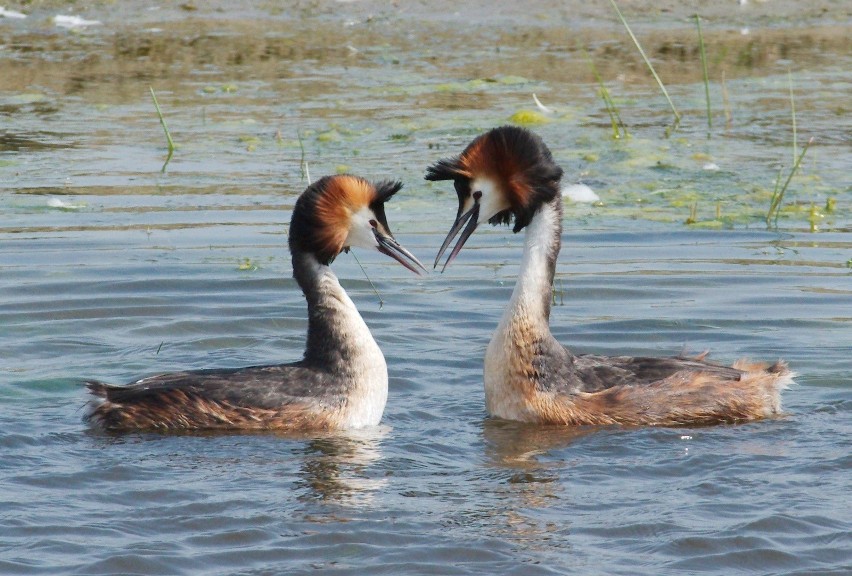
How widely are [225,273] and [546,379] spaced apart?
335 cm

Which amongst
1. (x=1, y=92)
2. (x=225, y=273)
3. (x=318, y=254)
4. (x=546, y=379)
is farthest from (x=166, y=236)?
(x=1, y=92)

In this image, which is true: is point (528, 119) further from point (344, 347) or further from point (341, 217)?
point (344, 347)

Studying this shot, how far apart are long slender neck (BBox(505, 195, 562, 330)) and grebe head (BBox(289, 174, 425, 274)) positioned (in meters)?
0.57

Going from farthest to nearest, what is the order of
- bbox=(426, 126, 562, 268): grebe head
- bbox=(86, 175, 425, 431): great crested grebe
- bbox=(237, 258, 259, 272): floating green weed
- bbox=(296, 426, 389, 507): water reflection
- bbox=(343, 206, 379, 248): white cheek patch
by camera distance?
1. bbox=(237, 258, 259, 272): floating green weed
2. bbox=(343, 206, 379, 248): white cheek patch
3. bbox=(426, 126, 562, 268): grebe head
4. bbox=(86, 175, 425, 431): great crested grebe
5. bbox=(296, 426, 389, 507): water reflection

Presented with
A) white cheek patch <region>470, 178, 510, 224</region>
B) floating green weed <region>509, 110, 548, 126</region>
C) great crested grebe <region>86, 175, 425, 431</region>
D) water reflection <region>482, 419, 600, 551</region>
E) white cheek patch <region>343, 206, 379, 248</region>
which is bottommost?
water reflection <region>482, 419, 600, 551</region>

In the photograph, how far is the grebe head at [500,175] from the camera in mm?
7617

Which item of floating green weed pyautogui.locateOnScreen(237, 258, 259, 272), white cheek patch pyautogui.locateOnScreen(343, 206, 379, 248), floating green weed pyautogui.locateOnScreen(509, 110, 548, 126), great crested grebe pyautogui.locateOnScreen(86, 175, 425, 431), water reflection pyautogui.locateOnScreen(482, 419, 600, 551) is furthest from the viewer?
floating green weed pyautogui.locateOnScreen(509, 110, 548, 126)

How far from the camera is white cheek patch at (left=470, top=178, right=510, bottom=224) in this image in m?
7.70

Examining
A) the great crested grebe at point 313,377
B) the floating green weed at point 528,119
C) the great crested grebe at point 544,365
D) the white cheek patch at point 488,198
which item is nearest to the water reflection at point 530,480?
the great crested grebe at point 544,365

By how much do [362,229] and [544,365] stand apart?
3.87 feet

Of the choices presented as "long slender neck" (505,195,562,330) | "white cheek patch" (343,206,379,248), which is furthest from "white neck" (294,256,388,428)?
"long slender neck" (505,195,562,330)

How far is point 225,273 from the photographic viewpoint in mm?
10328

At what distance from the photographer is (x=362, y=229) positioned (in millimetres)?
7754

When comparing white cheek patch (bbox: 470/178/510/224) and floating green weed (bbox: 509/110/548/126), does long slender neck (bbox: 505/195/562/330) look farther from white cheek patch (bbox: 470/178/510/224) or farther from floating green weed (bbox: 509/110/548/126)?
floating green weed (bbox: 509/110/548/126)
